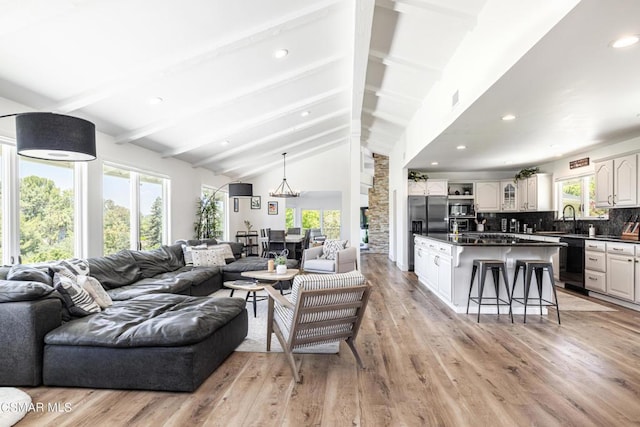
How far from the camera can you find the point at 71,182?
4.47 m

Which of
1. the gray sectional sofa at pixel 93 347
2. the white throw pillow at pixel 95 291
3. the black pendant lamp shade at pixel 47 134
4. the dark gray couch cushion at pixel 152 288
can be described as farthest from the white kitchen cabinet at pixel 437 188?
the black pendant lamp shade at pixel 47 134

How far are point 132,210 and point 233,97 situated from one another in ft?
8.70

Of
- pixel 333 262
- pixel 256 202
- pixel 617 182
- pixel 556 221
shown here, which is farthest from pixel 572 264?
pixel 256 202

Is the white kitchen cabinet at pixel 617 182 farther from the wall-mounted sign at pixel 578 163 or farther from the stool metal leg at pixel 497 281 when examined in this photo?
the stool metal leg at pixel 497 281

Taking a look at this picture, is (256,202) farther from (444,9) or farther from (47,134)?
(47,134)

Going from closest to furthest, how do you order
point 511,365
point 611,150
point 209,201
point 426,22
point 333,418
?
point 333,418, point 511,365, point 426,22, point 611,150, point 209,201

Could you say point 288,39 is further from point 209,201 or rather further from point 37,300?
point 209,201

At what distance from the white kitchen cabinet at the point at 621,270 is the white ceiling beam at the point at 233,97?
4700mm

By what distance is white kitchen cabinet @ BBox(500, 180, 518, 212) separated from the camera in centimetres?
783

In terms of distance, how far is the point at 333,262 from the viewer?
6.11 metres

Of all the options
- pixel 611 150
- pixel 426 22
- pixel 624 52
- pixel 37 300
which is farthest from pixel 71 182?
pixel 611 150

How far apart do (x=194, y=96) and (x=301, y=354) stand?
361cm

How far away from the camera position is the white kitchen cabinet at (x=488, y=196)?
8038 millimetres

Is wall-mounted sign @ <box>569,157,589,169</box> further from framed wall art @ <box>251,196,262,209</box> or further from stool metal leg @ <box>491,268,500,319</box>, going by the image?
framed wall art @ <box>251,196,262,209</box>
